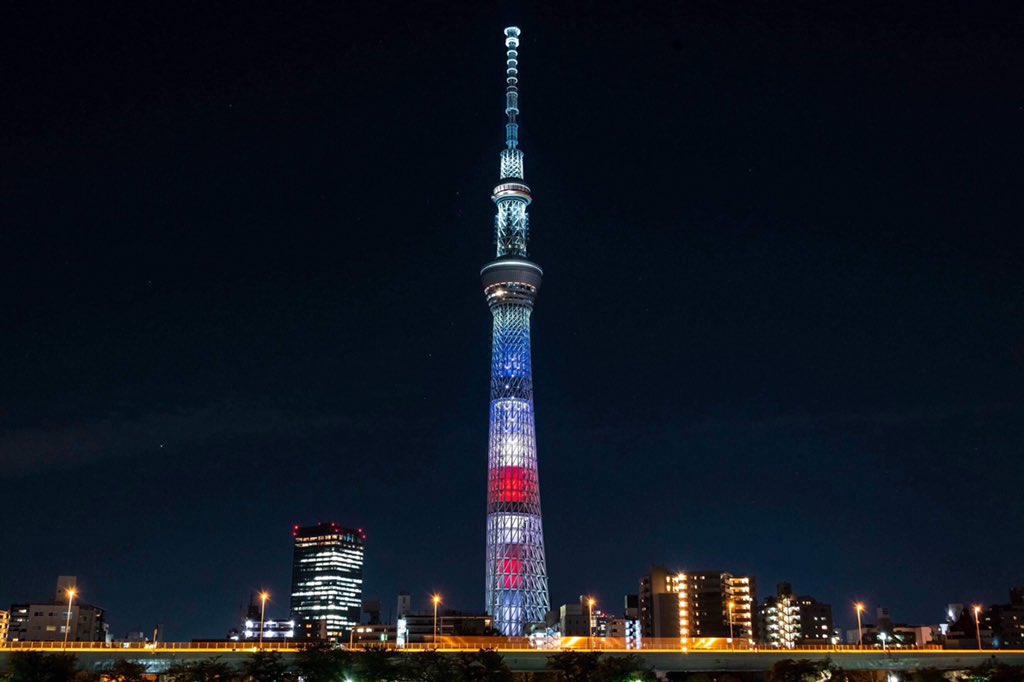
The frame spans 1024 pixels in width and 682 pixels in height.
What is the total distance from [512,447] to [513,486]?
6182 millimetres

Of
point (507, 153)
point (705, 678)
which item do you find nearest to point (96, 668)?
point (705, 678)

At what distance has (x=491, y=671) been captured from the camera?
8031 centimetres

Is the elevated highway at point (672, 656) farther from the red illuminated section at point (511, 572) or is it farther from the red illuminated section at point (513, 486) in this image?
the red illuminated section at point (513, 486)

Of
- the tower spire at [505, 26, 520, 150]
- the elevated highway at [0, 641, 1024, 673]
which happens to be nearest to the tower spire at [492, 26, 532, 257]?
the tower spire at [505, 26, 520, 150]

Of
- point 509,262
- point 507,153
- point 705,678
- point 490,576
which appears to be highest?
point 507,153

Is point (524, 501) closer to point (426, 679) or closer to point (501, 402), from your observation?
point (501, 402)

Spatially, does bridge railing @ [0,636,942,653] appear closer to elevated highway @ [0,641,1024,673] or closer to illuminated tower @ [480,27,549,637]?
elevated highway @ [0,641,1024,673]

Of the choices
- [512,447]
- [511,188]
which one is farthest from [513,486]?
[511,188]

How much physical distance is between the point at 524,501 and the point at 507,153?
6335cm

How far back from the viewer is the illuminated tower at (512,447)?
16775cm

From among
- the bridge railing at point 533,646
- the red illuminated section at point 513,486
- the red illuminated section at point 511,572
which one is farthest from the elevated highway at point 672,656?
the red illuminated section at point 513,486

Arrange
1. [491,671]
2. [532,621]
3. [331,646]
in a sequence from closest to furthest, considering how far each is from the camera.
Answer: [491,671] < [331,646] < [532,621]

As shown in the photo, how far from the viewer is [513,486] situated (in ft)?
559

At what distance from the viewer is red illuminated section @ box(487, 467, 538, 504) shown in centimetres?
17000
